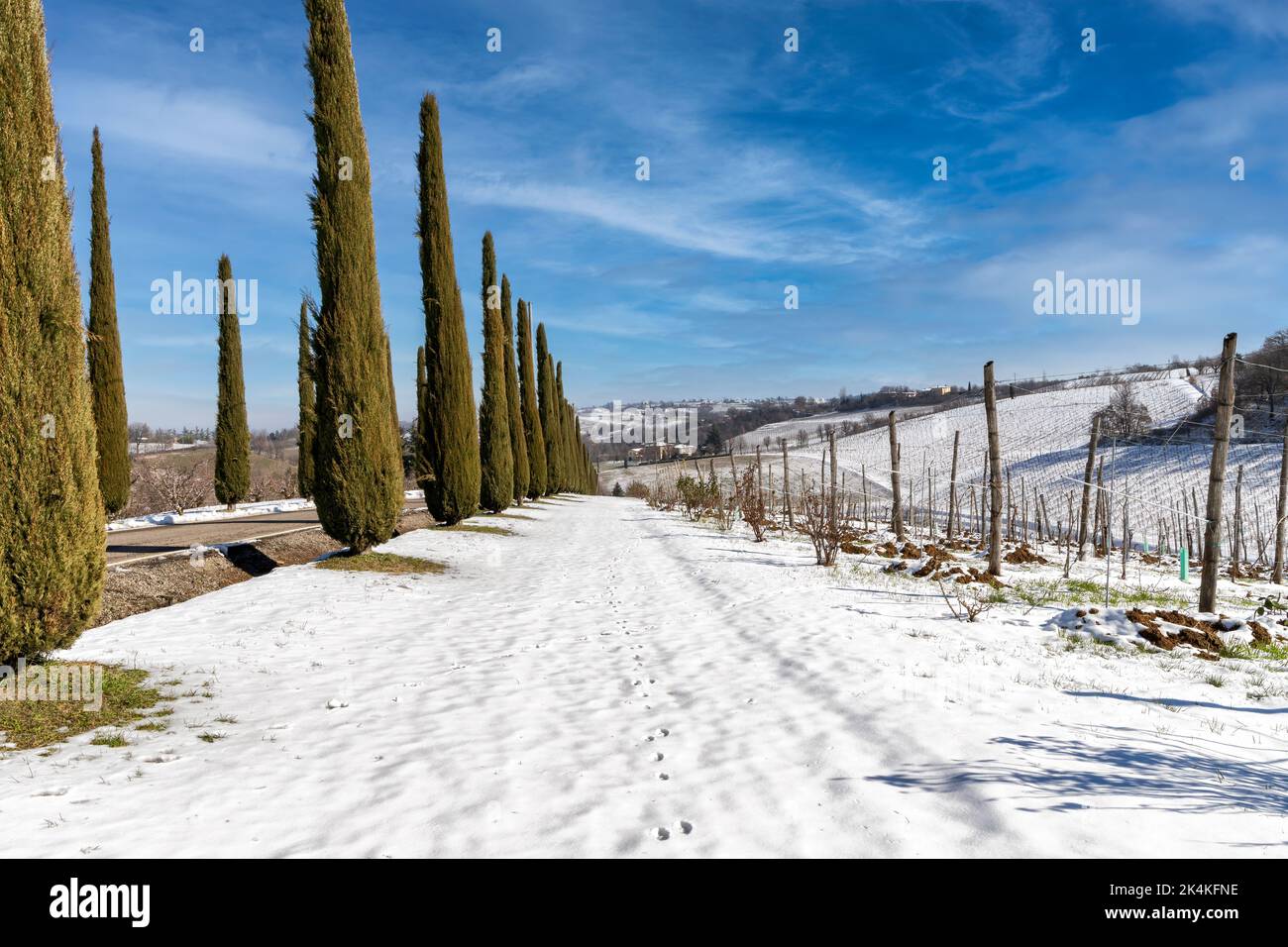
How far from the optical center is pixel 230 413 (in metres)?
18.8

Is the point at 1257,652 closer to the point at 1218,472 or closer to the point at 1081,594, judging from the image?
the point at 1218,472

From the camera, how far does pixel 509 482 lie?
65.6ft

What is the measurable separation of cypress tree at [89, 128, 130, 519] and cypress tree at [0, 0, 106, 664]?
1253 centimetres

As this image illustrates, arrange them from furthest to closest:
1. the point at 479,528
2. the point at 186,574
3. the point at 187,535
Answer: the point at 479,528, the point at 187,535, the point at 186,574

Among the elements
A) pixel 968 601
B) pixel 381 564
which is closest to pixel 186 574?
pixel 381 564

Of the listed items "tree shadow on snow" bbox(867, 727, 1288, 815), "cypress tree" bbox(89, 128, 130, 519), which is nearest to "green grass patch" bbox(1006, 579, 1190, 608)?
"tree shadow on snow" bbox(867, 727, 1288, 815)

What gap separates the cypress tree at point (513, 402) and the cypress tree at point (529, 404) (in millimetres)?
1807

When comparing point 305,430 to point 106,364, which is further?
point 305,430

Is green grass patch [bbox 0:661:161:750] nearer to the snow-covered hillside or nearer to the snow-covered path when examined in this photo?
the snow-covered path

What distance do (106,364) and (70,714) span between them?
14369 mm

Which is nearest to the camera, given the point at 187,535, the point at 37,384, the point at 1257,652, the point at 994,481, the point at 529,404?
the point at 37,384

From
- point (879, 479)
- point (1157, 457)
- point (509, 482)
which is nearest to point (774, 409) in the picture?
point (879, 479)

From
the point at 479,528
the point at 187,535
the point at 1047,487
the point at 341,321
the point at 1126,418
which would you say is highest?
the point at 341,321

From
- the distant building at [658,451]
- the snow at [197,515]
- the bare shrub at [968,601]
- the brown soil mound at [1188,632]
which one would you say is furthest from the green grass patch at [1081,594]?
the distant building at [658,451]
